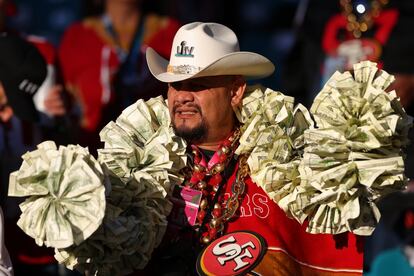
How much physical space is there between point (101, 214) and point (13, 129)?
299 cm

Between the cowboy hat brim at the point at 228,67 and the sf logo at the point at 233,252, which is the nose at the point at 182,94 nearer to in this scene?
the cowboy hat brim at the point at 228,67

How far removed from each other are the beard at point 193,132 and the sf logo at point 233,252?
558 mm

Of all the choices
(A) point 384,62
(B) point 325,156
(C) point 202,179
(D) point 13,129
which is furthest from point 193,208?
(A) point 384,62

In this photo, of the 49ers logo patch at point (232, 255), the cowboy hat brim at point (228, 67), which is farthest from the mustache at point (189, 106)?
the 49ers logo patch at point (232, 255)

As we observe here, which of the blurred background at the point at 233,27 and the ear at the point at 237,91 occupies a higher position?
the ear at the point at 237,91

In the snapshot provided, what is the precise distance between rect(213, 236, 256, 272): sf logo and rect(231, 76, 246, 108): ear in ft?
2.52

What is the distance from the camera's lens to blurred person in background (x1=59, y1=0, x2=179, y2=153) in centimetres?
1070

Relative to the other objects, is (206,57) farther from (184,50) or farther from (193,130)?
(193,130)

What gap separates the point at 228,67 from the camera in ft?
24.3

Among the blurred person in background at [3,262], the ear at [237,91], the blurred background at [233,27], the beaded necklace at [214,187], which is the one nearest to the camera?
the blurred person in background at [3,262]

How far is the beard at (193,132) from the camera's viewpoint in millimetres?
7348

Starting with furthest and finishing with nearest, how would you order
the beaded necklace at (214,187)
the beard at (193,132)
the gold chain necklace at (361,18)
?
the gold chain necklace at (361,18) → the beard at (193,132) → the beaded necklace at (214,187)

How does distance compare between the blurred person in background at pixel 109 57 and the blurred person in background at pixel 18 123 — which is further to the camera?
the blurred person in background at pixel 109 57

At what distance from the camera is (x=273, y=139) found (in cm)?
731
